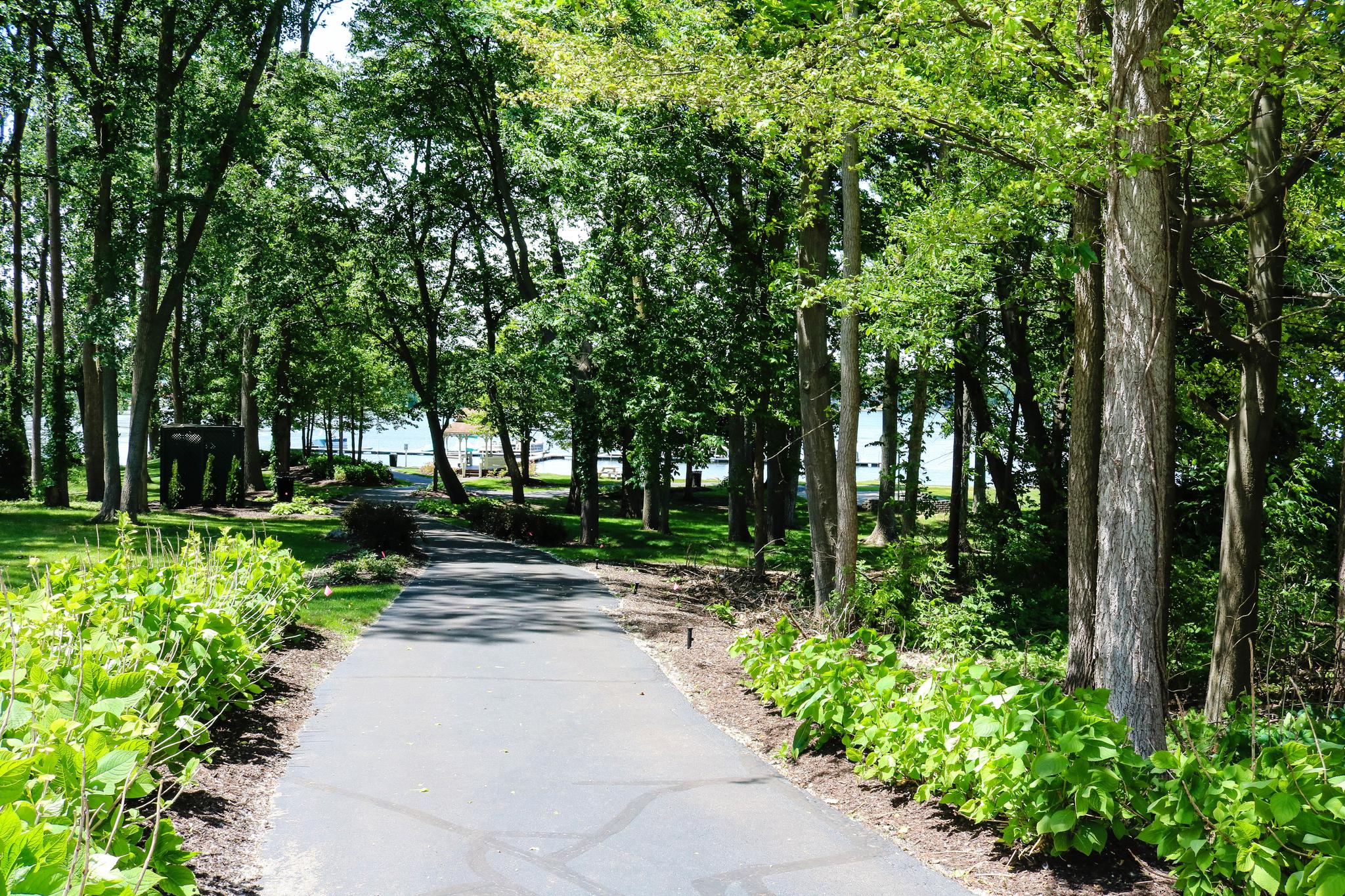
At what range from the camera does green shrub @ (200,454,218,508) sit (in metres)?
23.1

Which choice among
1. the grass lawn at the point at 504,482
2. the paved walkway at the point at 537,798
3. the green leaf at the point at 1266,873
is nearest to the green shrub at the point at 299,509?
the paved walkway at the point at 537,798

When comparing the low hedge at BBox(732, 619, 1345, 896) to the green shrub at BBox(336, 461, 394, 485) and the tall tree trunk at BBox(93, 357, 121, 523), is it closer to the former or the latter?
the tall tree trunk at BBox(93, 357, 121, 523)

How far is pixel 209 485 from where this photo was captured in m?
23.2

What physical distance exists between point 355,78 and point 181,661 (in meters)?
21.2

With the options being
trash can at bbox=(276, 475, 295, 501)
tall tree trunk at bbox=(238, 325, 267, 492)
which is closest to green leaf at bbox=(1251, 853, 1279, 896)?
trash can at bbox=(276, 475, 295, 501)

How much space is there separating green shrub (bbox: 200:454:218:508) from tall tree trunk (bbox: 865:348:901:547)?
15851mm

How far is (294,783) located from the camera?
18.1 feet

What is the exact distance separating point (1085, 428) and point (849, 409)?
3.15m

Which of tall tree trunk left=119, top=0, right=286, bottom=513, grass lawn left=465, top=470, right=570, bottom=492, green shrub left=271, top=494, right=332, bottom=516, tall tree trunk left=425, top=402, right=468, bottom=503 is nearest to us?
tall tree trunk left=119, top=0, right=286, bottom=513

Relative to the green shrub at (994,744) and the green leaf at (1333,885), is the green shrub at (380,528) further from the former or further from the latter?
the green leaf at (1333,885)

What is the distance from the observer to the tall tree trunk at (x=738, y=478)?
21156 millimetres

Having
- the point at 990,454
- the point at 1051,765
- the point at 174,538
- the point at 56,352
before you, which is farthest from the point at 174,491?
the point at 1051,765

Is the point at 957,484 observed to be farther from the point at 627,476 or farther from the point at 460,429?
the point at 460,429

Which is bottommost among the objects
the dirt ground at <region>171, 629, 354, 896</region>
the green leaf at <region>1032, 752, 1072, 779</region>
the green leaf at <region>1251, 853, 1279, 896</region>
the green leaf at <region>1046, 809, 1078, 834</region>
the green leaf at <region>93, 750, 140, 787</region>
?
the dirt ground at <region>171, 629, 354, 896</region>
